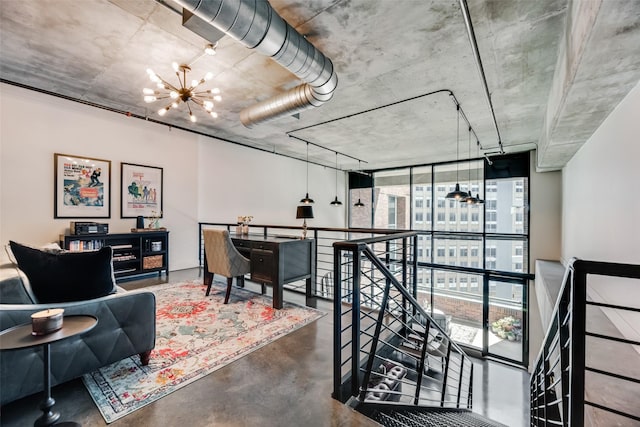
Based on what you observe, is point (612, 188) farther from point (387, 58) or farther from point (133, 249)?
point (133, 249)

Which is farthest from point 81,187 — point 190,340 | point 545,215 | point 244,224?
point 545,215

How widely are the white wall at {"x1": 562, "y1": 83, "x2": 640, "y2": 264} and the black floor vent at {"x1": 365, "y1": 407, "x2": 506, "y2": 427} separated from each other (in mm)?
2045

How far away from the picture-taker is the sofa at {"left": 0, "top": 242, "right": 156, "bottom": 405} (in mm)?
1588

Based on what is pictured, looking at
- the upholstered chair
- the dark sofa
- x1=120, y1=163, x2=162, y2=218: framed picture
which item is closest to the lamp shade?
the upholstered chair

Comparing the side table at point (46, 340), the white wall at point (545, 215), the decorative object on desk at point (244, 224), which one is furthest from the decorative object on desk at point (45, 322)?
the white wall at point (545, 215)

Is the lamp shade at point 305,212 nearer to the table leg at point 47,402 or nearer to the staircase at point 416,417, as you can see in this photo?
the staircase at point 416,417

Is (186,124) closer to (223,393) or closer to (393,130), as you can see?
(393,130)

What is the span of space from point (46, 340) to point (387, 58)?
3721mm

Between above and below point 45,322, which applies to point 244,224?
above

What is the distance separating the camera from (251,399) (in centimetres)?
186

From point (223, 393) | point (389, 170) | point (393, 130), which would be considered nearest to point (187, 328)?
point (223, 393)

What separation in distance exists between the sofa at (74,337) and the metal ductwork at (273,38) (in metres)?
2.11

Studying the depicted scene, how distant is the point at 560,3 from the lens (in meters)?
2.24

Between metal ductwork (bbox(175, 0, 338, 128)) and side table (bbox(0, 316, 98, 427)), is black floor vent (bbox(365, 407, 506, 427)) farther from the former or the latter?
metal ductwork (bbox(175, 0, 338, 128))
